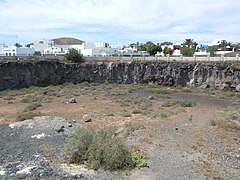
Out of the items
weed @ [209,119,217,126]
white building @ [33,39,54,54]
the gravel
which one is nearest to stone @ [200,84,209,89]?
weed @ [209,119,217,126]

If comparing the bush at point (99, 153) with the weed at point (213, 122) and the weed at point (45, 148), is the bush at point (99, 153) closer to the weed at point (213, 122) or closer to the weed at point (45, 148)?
the weed at point (45, 148)

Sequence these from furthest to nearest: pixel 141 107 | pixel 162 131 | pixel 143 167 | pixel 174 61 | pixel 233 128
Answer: pixel 174 61 → pixel 141 107 → pixel 233 128 → pixel 162 131 → pixel 143 167

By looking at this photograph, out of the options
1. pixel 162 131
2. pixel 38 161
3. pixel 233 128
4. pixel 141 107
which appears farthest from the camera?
pixel 141 107

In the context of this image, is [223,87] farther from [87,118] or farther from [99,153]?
[99,153]

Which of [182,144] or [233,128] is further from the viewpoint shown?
[233,128]

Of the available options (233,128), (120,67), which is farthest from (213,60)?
(233,128)

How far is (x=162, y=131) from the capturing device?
2139 cm

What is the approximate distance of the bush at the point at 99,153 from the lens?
15.3 metres

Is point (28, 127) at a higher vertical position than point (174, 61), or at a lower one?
lower

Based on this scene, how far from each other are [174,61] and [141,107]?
2548cm

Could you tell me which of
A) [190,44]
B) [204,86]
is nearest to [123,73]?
[204,86]

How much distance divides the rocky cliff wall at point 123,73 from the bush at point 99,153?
36.0m

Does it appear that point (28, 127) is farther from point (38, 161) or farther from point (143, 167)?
point (143, 167)

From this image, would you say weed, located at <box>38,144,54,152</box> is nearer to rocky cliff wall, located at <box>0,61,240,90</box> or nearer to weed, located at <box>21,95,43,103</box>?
weed, located at <box>21,95,43,103</box>
